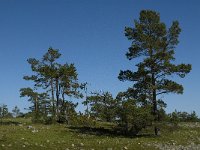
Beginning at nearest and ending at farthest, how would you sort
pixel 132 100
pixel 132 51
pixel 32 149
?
1. pixel 32 149
2. pixel 132 100
3. pixel 132 51

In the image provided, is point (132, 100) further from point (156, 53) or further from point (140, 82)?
point (156, 53)

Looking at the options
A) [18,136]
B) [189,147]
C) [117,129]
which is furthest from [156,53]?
[18,136]

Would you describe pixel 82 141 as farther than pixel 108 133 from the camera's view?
No

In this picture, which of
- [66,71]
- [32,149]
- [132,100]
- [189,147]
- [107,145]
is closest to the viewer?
[32,149]

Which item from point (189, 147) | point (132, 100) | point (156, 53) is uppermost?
point (156, 53)

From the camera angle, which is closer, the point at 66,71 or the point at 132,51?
the point at 132,51

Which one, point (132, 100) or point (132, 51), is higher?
point (132, 51)

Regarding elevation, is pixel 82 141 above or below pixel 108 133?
below

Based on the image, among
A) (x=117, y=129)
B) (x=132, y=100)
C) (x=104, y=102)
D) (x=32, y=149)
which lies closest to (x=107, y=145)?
(x=32, y=149)

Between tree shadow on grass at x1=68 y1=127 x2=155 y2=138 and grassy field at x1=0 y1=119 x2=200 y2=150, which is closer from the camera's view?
grassy field at x1=0 y1=119 x2=200 y2=150

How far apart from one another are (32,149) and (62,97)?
37.3m

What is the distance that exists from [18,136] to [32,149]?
21.8 feet

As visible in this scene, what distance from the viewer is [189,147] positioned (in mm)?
41312

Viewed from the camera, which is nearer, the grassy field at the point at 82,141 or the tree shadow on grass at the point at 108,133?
the grassy field at the point at 82,141
